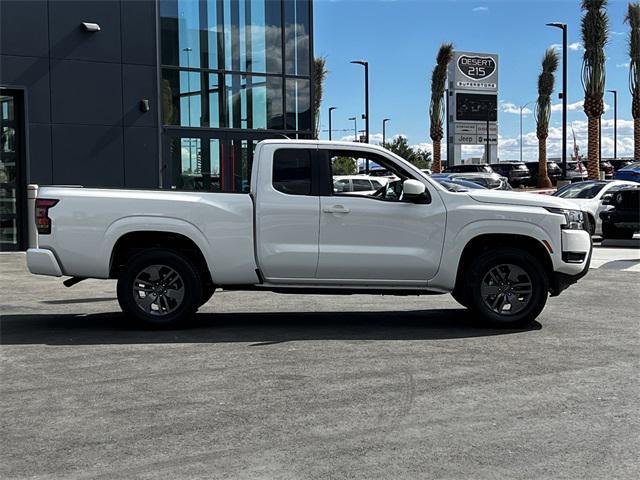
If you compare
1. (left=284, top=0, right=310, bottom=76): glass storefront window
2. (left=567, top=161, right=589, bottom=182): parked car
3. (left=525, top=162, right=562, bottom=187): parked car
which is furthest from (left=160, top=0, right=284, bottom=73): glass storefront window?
Result: (left=525, top=162, right=562, bottom=187): parked car

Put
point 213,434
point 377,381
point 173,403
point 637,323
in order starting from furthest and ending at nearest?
point 637,323 < point 377,381 < point 173,403 < point 213,434

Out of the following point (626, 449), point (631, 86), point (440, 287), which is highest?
point (631, 86)

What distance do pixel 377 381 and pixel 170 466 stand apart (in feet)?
7.44

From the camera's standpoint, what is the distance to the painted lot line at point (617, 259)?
15.4 m

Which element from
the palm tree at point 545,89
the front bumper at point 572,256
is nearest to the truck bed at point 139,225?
the front bumper at point 572,256

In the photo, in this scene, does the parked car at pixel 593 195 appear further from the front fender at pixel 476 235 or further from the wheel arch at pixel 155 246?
the wheel arch at pixel 155 246

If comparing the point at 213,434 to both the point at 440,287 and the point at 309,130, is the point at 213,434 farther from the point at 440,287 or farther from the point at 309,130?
the point at 309,130

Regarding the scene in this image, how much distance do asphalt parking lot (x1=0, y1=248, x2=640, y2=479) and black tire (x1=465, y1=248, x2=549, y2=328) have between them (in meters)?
0.23

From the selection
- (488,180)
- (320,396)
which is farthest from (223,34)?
(320,396)

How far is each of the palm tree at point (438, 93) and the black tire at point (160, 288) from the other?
5229 cm

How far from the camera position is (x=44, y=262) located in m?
8.53

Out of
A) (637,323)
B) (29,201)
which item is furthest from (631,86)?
(637,323)

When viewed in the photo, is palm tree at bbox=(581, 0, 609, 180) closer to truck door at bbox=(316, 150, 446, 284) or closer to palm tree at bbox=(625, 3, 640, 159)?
palm tree at bbox=(625, 3, 640, 159)

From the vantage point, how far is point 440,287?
28.8 feet
